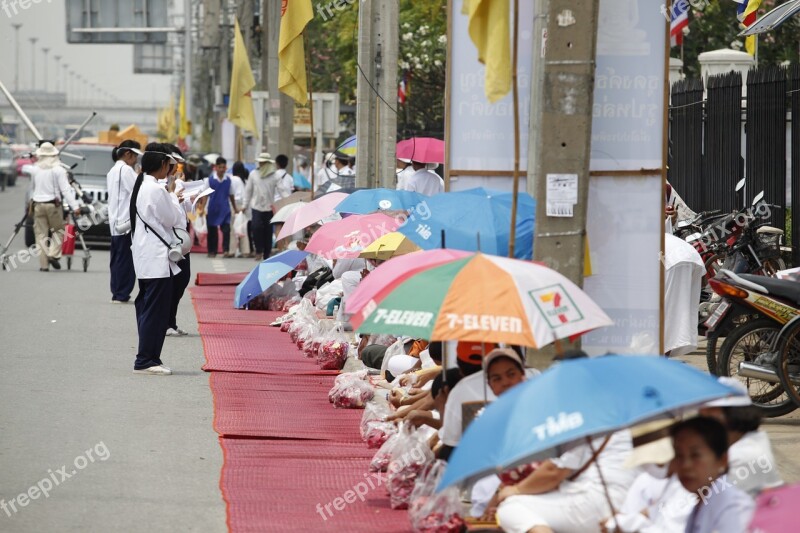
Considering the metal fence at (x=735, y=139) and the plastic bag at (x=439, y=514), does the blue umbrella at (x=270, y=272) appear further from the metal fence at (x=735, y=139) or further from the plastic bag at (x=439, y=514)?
the plastic bag at (x=439, y=514)

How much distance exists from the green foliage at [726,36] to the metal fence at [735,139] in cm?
644

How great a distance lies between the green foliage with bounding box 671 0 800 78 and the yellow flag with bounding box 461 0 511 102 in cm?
1742

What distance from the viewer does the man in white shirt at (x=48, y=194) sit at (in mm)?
21438

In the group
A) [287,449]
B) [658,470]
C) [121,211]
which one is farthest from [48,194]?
[658,470]

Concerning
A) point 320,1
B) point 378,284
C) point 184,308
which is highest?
point 320,1

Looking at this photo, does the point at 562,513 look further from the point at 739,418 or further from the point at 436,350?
the point at 436,350

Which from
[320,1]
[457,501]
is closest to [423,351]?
[457,501]

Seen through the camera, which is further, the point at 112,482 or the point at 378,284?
the point at 112,482

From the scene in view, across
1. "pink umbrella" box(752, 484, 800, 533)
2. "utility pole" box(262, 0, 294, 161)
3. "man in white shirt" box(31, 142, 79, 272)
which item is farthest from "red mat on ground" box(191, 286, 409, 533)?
"utility pole" box(262, 0, 294, 161)

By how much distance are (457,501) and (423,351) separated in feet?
13.5

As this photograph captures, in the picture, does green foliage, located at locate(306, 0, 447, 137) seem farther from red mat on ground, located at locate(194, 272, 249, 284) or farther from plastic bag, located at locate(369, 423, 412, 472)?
plastic bag, located at locate(369, 423, 412, 472)

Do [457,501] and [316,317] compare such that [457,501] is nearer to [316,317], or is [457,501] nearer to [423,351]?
[423,351]

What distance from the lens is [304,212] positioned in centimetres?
1427

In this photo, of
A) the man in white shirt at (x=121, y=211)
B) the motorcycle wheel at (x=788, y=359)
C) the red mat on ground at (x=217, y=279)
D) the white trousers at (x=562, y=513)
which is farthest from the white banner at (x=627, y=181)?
the red mat on ground at (x=217, y=279)
